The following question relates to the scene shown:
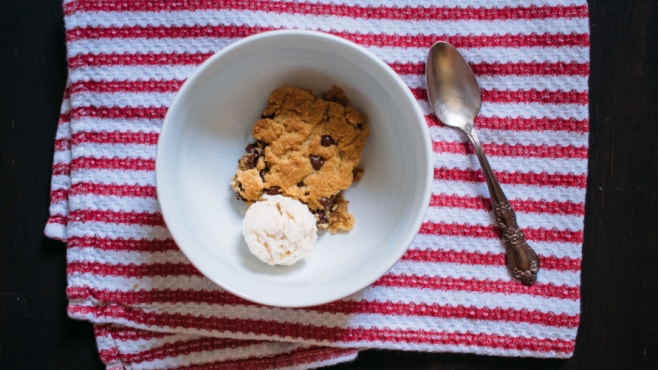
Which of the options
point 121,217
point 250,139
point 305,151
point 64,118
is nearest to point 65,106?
point 64,118

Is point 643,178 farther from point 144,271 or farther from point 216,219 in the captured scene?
point 144,271

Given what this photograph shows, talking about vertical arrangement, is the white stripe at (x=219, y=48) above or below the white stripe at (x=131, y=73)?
above

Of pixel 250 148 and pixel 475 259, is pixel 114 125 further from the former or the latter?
pixel 475 259

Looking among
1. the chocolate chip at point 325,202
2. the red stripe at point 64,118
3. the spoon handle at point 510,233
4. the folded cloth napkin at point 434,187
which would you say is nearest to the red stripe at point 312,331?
the folded cloth napkin at point 434,187

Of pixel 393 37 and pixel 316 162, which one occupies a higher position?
pixel 393 37

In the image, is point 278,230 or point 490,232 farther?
point 490,232

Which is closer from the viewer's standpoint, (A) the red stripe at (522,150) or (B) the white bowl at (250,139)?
(B) the white bowl at (250,139)

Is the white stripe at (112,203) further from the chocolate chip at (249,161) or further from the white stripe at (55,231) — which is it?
the chocolate chip at (249,161)

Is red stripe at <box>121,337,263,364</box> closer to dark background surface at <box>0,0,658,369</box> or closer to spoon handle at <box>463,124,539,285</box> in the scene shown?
dark background surface at <box>0,0,658,369</box>
